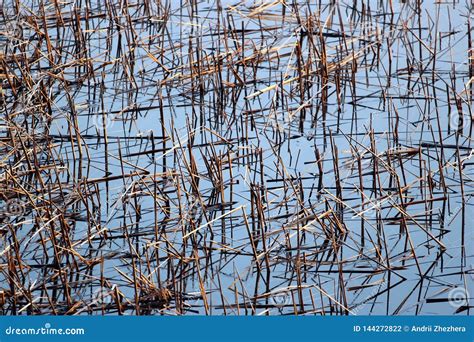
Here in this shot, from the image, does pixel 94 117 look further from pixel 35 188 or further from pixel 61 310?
pixel 61 310

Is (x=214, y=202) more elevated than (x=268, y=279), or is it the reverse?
(x=214, y=202)

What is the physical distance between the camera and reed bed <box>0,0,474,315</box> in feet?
13.8

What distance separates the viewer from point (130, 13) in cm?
717

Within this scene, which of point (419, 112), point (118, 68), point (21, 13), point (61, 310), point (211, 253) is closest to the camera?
point (61, 310)

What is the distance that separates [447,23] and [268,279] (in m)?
3.10

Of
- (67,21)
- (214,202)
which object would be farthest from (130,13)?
(214,202)

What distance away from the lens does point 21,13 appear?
6992 mm

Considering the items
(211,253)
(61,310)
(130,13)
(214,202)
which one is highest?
(130,13)

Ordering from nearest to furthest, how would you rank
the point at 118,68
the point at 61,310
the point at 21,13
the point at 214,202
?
the point at 61,310
the point at 214,202
the point at 118,68
the point at 21,13

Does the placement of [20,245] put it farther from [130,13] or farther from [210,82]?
[130,13]

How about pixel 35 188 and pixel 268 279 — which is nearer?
pixel 268 279

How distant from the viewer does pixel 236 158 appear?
17.1 feet

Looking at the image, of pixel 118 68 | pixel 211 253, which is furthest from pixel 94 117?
pixel 211 253

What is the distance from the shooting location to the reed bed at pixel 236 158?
4.21m
